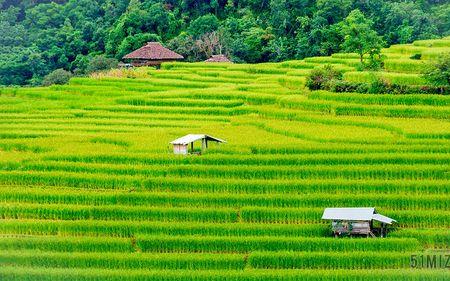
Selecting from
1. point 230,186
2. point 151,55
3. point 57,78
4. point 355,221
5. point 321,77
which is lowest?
point 355,221

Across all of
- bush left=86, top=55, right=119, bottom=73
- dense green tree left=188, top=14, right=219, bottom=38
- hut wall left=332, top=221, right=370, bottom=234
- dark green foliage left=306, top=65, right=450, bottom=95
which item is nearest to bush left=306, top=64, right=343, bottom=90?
dark green foliage left=306, top=65, right=450, bottom=95

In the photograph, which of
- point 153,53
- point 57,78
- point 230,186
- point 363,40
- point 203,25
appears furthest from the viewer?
point 203,25

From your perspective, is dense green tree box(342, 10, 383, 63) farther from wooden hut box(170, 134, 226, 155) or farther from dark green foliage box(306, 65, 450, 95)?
wooden hut box(170, 134, 226, 155)

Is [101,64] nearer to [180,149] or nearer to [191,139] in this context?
[180,149]

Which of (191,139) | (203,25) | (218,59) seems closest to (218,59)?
(218,59)

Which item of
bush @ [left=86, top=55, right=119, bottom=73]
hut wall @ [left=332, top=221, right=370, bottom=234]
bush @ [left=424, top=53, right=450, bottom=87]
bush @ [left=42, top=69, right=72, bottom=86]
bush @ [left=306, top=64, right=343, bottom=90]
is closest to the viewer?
hut wall @ [left=332, top=221, right=370, bottom=234]
